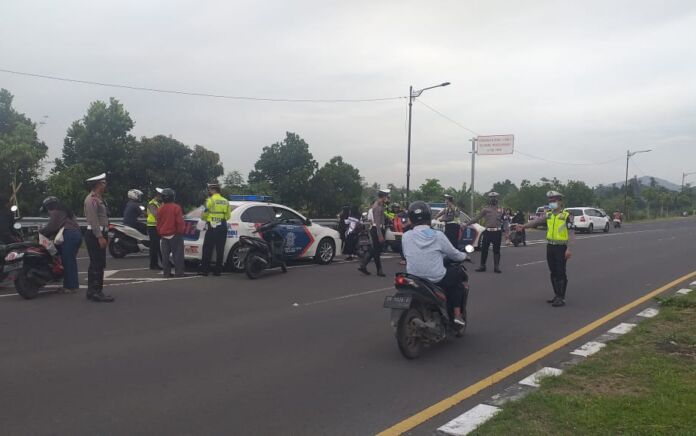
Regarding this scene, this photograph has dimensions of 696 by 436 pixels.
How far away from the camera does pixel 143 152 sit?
98.2 feet

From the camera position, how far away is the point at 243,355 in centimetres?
580

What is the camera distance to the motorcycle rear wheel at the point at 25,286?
8367 mm

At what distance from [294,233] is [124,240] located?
4.55 m

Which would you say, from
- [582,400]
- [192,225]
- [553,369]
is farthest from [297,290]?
[582,400]

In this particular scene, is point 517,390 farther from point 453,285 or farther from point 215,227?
point 215,227

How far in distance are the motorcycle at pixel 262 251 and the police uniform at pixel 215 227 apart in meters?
0.41

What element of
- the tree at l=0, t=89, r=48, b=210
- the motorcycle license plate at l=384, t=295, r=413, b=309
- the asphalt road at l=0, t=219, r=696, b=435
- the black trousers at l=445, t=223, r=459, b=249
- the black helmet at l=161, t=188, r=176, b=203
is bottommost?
the asphalt road at l=0, t=219, r=696, b=435

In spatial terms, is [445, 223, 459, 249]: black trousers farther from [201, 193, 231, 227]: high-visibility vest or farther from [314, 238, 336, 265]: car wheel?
[201, 193, 231, 227]: high-visibility vest

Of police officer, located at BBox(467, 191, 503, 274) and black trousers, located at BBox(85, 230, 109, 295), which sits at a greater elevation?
police officer, located at BBox(467, 191, 503, 274)

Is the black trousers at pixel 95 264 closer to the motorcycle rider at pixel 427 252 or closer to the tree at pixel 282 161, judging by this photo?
the motorcycle rider at pixel 427 252

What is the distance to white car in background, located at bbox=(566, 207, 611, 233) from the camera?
3334cm

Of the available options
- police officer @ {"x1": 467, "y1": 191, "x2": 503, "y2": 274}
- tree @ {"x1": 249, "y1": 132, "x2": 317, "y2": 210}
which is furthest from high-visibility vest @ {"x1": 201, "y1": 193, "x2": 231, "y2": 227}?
tree @ {"x1": 249, "y1": 132, "x2": 317, "y2": 210}

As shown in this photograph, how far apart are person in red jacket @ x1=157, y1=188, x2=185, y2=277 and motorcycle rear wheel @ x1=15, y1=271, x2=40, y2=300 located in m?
2.54

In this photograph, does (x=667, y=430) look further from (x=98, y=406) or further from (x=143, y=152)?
(x=143, y=152)
